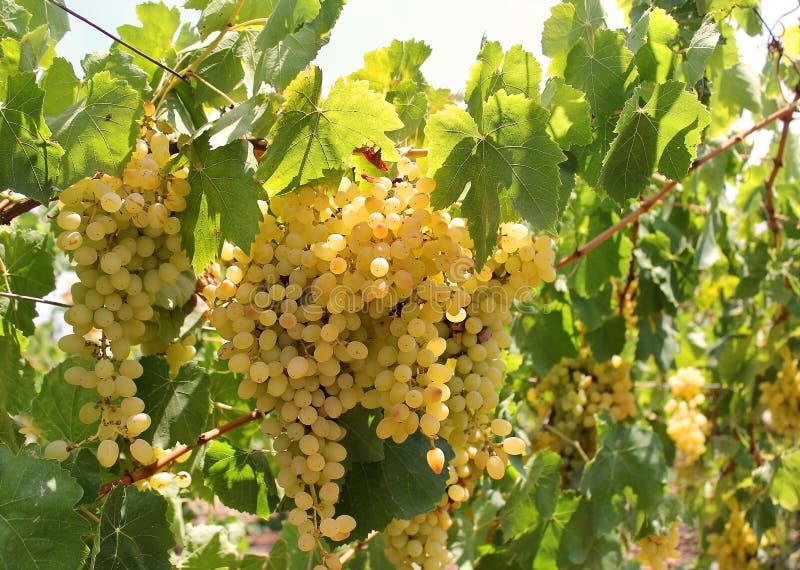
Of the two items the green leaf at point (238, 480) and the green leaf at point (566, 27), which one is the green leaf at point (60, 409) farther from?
the green leaf at point (566, 27)

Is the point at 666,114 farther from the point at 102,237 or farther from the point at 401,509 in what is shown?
the point at 102,237

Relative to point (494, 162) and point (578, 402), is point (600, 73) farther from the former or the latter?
point (578, 402)

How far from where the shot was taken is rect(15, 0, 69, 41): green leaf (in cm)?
142

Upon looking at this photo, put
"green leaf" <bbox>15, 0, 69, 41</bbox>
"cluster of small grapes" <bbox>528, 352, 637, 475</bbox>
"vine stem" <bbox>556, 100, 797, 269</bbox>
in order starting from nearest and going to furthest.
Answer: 1. "green leaf" <bbox>15, 0, 69, 41</bbox>
2. "vine stem" <bbox>556, 100, 797, 269</bbox>
3. "cluster of small grapes" <bbox>528, 352, 637, 475</bbox>

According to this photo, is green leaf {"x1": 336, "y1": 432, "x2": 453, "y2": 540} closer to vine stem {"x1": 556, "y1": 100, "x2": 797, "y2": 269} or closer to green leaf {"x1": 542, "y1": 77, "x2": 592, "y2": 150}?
green leaf {"x1": 542, "y1": 77, "x2": 592, "y2": 150}

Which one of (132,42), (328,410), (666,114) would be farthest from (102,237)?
(666,114)

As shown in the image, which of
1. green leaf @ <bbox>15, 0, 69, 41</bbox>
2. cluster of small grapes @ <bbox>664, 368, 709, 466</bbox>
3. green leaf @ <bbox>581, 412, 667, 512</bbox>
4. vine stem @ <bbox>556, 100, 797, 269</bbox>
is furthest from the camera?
cluster of small grapes @ <bbox>664, 368, 709, 466</bbox>

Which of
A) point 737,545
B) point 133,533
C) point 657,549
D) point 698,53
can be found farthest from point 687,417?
point 133,533

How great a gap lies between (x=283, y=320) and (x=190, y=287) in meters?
0.35

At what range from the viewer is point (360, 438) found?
1.07 meters

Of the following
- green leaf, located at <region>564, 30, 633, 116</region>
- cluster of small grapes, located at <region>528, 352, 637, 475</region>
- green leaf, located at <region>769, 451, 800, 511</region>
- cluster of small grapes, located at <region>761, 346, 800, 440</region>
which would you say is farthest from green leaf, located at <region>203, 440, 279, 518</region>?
cluster of small grapes, located at <region>761, 346, 800, 440</region>

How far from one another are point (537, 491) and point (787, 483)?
1440 mm

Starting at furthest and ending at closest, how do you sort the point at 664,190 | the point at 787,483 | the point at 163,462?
the point at 787,483 → the point at 664,190 → the point at 163,462

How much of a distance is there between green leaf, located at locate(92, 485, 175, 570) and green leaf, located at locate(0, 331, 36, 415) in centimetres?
39
